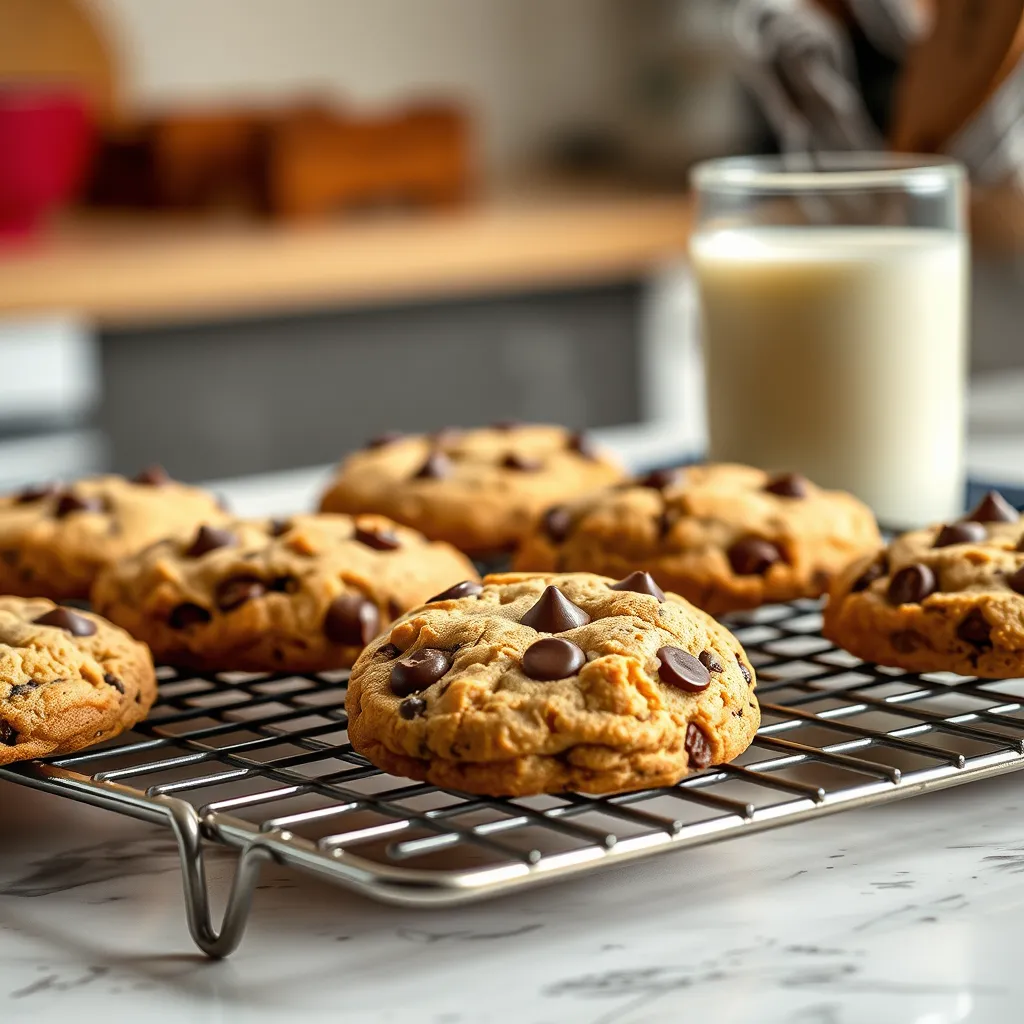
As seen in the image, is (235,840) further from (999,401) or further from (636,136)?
(636,136)

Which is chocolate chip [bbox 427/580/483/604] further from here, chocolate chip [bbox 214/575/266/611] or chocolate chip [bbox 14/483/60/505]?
chocolate chip [bbox 14/483/60/505]

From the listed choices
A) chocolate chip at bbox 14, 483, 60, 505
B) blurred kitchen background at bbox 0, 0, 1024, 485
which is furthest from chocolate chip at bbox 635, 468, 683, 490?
blurred kitchen background at bbox 0, 0, 1024, 485

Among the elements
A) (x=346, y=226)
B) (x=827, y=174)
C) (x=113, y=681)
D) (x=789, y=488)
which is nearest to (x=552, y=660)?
(x=113, y=681)

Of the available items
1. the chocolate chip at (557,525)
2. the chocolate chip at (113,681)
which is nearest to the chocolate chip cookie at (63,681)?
the chocolate chip at (113,681)

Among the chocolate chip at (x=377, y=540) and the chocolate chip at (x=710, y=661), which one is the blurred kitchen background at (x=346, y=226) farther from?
the chocolate chip at (x=710, y=661)

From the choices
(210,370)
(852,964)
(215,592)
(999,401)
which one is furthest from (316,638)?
(210,370)

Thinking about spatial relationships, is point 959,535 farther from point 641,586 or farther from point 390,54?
point 390,54
